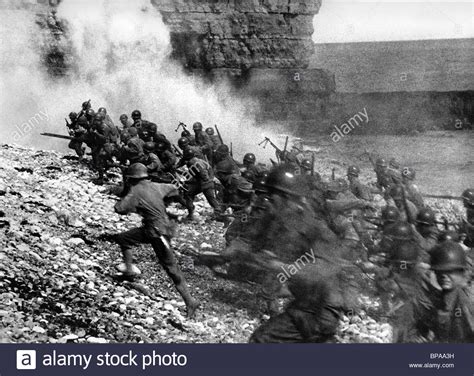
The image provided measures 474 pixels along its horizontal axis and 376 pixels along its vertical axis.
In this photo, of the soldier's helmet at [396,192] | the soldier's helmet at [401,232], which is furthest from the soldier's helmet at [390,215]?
the soldier's helmet at [396,192]

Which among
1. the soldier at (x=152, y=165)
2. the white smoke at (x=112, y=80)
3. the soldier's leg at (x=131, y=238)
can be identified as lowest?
the soldier's leg at (x=131, y=238)

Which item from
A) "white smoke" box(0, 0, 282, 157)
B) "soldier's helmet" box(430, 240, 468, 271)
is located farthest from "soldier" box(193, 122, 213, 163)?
"soldier's helmet" box(430, 240, 468, 271)

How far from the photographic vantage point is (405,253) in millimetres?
6566

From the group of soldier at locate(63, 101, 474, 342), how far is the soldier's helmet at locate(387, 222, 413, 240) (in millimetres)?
13

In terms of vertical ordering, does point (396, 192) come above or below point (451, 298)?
above

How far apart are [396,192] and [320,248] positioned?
3849 millimetres

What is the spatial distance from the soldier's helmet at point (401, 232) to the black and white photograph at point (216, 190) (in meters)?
0.02

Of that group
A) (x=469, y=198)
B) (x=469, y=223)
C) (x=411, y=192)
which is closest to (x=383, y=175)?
(x=411, y=192)

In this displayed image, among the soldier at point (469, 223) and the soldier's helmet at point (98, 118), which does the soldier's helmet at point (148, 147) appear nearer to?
the soldier's helmet at point (98, 118)

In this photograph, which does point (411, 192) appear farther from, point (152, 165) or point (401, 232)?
point (152, 165)

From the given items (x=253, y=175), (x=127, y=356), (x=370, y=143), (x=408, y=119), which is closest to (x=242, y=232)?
(x=253, y=175)

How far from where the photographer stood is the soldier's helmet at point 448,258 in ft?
18.2

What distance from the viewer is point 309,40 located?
22.4 m

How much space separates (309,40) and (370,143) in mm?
4679
